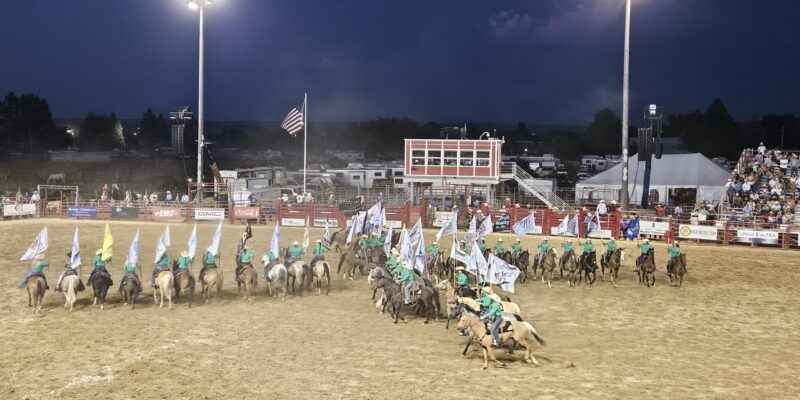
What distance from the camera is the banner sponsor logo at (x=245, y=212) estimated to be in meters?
33.6

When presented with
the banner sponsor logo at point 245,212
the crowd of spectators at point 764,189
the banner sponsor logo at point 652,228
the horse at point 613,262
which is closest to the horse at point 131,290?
the horse at point 613,262

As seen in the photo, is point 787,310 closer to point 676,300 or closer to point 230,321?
point 676,300

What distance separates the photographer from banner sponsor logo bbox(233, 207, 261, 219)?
3362 centimetres

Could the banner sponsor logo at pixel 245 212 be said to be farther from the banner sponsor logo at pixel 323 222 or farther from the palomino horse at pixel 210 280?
the palomino horse at pixel 210 280

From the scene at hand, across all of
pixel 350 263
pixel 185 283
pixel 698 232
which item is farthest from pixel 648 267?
pixel 185 283

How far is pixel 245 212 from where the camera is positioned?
33719 millimetres

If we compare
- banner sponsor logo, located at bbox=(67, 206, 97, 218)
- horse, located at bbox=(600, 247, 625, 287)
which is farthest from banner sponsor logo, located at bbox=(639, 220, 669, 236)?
banner sponsor logo, located at bbox=(67, 206, 97, 218)

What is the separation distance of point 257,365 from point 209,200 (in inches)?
1062

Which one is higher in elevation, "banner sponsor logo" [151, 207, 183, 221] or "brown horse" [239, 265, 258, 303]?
"banner sponsor logo" [151, 207, 183, 221]

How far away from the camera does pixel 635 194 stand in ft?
132

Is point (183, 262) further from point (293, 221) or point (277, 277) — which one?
point (293, 221)

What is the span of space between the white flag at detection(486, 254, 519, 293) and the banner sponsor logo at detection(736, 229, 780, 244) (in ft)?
54.8

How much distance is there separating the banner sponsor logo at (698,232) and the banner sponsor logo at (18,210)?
1272 inches

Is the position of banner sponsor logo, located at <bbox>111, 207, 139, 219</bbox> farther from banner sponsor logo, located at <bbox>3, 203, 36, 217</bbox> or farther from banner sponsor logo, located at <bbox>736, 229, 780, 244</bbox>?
banner sponsor logo, located at <bbox>736, 229, 780, 244</bbox>
